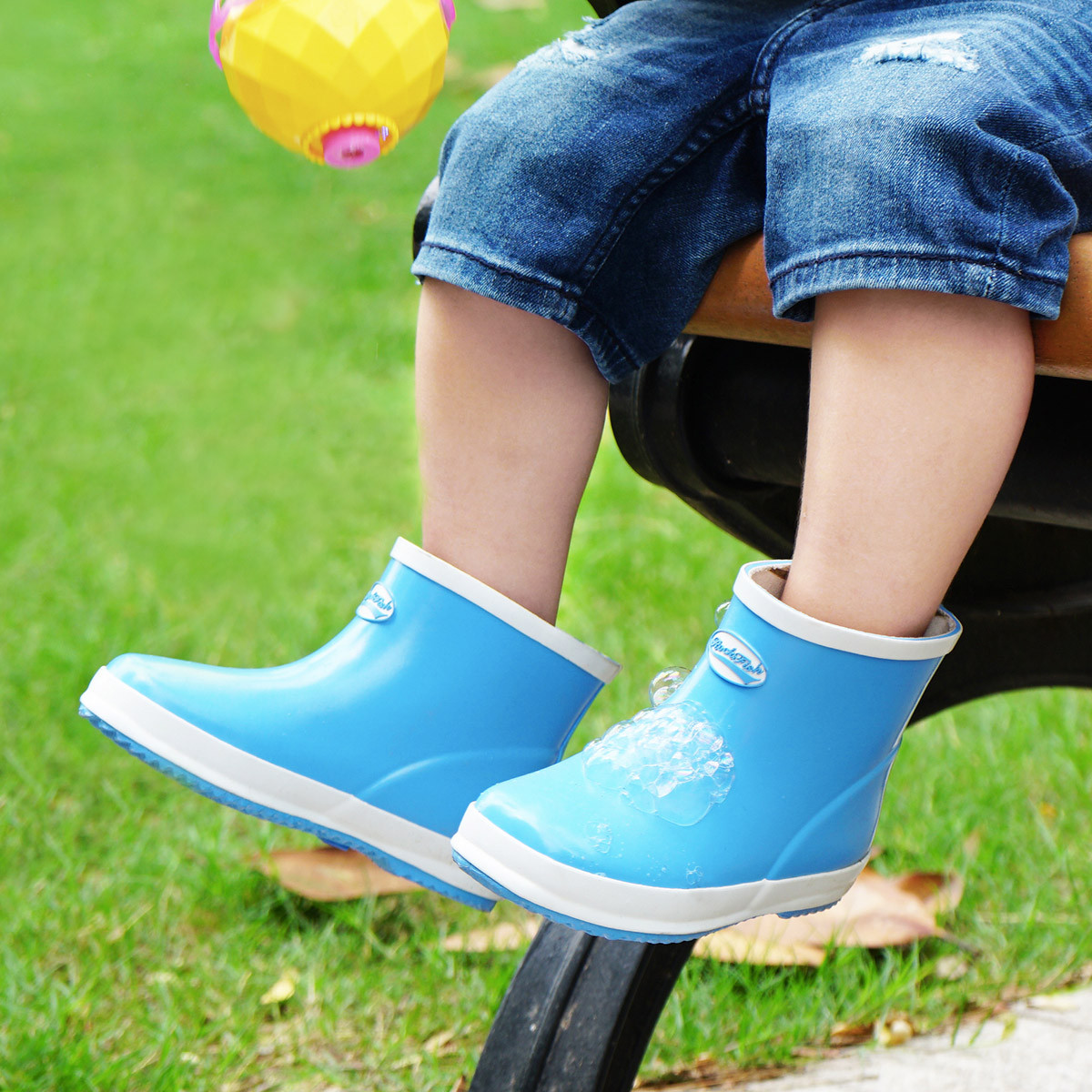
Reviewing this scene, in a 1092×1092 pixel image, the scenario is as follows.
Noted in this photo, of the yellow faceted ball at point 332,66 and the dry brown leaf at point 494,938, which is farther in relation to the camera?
the dry brown leaf at point 494,938

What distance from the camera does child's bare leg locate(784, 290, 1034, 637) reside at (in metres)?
0.66

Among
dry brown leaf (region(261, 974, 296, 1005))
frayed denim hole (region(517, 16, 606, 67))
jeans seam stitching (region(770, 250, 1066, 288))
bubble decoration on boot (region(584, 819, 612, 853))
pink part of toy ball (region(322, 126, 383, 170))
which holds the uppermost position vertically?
frayed denim hole (region(517, 16, 606, 67))

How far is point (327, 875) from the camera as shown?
4.55 ft

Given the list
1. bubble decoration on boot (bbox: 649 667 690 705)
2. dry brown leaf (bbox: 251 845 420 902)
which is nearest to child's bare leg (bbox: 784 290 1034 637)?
bubble decoration on boot (bbox: 649 667 690 705)

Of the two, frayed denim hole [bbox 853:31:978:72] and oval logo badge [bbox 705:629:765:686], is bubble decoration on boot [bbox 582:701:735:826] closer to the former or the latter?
oval logo badge [bbox 705:629:765:686]

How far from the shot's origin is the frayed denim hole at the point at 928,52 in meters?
0.68

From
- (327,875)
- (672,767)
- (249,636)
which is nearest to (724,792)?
(672,767)

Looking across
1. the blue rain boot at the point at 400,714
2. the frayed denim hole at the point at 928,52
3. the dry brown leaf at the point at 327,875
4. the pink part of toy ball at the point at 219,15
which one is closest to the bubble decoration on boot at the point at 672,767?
the blue rain boot at the point at 400,714

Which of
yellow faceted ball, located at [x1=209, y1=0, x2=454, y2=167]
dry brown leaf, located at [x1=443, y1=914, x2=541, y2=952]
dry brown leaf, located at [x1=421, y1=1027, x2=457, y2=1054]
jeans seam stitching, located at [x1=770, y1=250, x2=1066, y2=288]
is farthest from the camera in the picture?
dry brown leaf, located at [x1=443, y1=914, x2=541, y2=952]

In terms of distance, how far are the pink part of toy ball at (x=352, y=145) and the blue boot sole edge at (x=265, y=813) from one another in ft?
1.23

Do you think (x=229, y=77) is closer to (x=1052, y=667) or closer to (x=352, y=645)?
(x=352, y=645)

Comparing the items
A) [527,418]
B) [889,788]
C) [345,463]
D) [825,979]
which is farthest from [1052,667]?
[345,463]

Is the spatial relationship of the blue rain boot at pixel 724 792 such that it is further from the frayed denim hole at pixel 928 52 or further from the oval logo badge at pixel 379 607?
the frayed denim hole at pixel 928 52

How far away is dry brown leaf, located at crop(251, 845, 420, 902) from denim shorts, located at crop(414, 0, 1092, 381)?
783 mm
